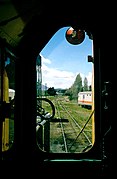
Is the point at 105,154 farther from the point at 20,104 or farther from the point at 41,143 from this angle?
the point at 20,104

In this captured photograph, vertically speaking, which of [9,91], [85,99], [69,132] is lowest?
[69,132]

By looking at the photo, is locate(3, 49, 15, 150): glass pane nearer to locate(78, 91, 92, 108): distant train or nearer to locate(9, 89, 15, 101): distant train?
locate(9, 89, 15, 101): distant train

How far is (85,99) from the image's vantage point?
11.0ft

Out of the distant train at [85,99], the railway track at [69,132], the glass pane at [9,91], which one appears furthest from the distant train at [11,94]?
the distant train at [85,99]

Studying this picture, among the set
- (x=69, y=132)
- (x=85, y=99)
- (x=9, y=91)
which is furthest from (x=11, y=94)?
(x=85, y=99)

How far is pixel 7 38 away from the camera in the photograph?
2541 mm

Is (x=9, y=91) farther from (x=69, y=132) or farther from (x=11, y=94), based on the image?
(x=69, y=132)

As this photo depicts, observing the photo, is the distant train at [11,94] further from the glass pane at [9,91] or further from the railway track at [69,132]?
the railway track at [69,132]

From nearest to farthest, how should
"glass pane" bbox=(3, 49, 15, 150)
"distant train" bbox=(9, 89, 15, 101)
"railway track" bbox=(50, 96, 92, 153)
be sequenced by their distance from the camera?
"glass pane" bbox=(3, 49, 15, 150), "distant train" bbox=(9, 89, 15, 101), "railway track" bbox=(50, 96, 92, 153)

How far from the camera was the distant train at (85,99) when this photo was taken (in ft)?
10.2

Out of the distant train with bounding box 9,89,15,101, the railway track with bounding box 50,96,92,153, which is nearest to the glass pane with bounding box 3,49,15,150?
the distant train with bounding box 9,89,15,101

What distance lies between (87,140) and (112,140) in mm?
552

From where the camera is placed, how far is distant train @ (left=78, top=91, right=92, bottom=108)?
311 cm

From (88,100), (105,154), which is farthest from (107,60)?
(105,154)
